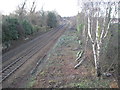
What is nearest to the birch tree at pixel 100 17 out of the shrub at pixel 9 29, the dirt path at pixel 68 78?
the dirt path at pixel 68 78

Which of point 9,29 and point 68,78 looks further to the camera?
point 9,29

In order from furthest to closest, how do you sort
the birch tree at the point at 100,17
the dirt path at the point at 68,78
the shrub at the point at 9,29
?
the shrub at the point at 9,29 < the birch tree at the point at 100,17 < the dirt path at the point at 68,78

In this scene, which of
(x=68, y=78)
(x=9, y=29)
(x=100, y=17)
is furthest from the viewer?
(x=9, y=29)

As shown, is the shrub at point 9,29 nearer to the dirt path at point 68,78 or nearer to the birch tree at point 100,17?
the dirt path at point 68,78

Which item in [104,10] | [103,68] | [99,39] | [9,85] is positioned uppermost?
[104,10]

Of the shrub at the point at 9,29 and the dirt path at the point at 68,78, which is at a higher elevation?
the shrub at the point at 9,29

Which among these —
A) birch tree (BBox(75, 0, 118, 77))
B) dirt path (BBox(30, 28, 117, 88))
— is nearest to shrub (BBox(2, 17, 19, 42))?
dirt path (BBox(30, 28, 117, 88))

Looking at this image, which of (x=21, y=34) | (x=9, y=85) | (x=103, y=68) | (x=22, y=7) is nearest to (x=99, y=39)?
(x=103, y=68)

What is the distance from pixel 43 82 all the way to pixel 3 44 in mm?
16700

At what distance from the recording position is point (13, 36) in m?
32.8

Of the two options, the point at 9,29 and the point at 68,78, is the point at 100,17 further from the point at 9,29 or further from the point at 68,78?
the point at 9,29

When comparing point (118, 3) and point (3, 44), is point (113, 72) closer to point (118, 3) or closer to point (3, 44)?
point (118, 3)

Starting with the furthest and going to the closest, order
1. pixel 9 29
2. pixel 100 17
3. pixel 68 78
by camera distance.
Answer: pixel 9 29, pixel 100 17, pixel 68 78

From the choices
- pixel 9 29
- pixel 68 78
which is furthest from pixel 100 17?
pixel 9 29
